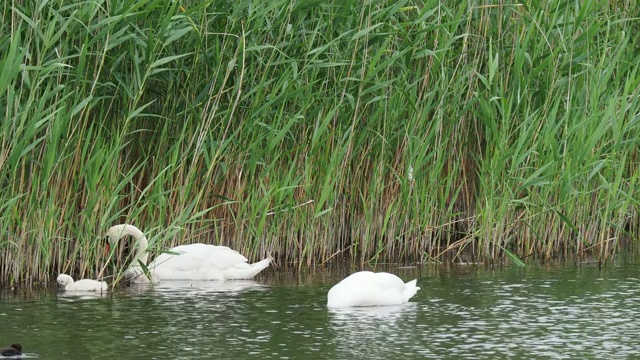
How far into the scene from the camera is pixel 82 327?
920cm

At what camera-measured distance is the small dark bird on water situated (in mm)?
7984

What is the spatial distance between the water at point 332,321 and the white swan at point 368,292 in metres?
0.10

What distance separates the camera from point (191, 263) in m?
11.3

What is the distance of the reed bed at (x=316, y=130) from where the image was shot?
35.2ft

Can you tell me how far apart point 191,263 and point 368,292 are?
6.44ft

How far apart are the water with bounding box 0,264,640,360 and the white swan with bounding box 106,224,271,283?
0.13 meters

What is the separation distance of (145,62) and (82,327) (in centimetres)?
280

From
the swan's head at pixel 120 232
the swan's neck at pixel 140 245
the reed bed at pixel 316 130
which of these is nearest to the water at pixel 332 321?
the swan's neck at pixel 140 245

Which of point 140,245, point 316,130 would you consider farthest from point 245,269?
point 316,130

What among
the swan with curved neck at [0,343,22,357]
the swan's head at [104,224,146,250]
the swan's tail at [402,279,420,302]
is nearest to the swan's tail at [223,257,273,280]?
the swan's head at [104,224,146,250]

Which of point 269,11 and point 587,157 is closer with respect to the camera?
point 269,11

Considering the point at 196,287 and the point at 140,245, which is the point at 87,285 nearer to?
the point at 140,245

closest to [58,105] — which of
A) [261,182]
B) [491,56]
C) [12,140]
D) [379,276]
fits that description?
[12,140]

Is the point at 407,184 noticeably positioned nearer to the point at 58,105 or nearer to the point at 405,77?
the point at 405,77
